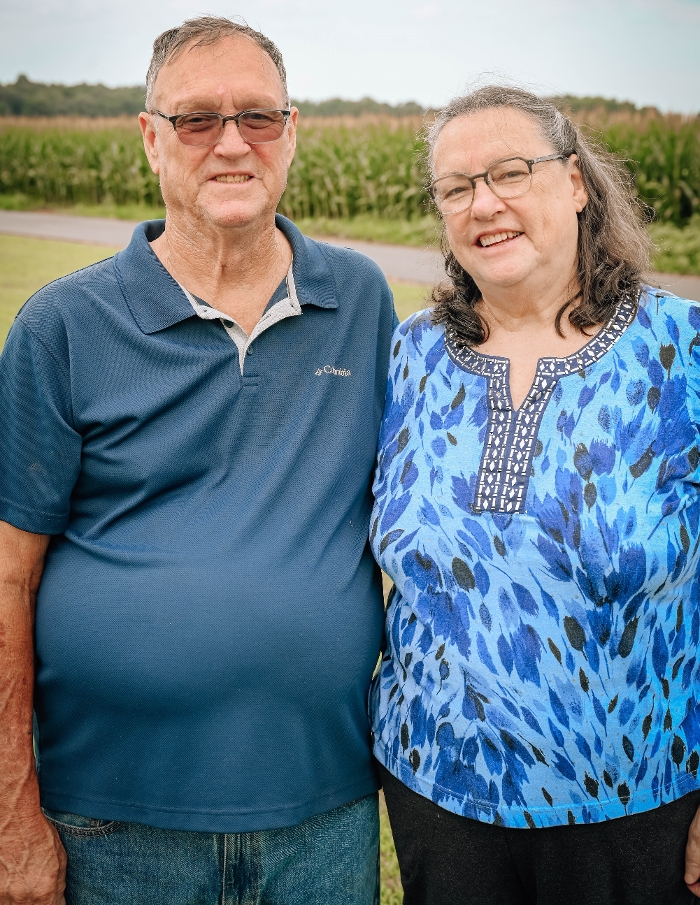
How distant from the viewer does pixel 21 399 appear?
176 centimetres

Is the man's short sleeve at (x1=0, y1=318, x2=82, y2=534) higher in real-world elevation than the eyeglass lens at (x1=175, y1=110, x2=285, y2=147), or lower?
lower

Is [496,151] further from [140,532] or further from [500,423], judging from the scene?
[140,532]

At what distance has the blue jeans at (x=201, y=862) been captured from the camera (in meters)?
1.77

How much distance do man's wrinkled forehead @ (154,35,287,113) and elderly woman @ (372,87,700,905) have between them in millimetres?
461

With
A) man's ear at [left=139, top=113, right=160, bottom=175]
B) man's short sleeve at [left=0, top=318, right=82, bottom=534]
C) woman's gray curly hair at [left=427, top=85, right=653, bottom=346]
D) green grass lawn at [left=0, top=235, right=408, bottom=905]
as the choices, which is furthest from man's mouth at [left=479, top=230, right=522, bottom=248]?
green grass lawn at [left=0, top=235, right=408, bottom=905]

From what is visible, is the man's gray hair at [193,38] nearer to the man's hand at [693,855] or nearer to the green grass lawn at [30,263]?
the man's hand at [693,855]

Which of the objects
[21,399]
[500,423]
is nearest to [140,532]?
[21,399]

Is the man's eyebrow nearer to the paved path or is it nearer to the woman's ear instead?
the woman's ear

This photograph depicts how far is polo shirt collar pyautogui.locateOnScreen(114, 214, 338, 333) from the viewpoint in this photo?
74.1 inches

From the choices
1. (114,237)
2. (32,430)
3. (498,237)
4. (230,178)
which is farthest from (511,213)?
(114,237)

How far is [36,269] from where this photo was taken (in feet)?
25.9

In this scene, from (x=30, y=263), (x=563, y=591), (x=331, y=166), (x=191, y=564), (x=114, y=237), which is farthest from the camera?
(x=331, y=166)

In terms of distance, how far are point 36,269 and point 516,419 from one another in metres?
7.23

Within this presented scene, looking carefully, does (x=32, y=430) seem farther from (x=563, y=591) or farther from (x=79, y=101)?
(x=79, y=101)
